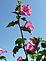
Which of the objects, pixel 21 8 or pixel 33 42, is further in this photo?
pixel 21 8

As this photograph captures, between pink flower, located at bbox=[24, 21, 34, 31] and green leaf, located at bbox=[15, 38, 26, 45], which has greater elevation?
pink flower, located at bbox=[24, 21, 34, 31]

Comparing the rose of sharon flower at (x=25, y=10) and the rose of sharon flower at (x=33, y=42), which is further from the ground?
the rose of sharon flower at (x=25, y=10)

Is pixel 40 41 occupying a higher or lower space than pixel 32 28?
lower

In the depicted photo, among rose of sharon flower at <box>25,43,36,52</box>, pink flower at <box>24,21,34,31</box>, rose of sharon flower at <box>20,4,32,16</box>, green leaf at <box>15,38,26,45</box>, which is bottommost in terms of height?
rose of sharon flower at <box>25,43,36,52</box>

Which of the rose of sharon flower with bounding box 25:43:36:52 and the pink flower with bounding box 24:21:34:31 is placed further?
the pink flower with bounding box 24:21:34:31

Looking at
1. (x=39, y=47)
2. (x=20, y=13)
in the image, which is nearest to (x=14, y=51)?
(x=39, y=47)

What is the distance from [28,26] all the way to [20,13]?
33cm

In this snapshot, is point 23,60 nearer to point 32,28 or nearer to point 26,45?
point 26,45

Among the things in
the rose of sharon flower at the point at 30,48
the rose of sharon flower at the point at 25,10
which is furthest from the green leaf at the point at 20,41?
the rose of sharon flower at the point at 25,10

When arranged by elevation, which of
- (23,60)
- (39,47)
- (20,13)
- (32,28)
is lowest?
(23,60)

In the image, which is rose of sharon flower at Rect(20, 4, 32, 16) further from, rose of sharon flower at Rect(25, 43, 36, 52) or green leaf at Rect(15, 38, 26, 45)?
rose of sharon flower at Rect(25, 43, 36, 52)

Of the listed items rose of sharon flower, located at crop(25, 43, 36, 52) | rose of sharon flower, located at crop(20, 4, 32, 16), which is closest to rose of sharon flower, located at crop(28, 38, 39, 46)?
rose of sharon flower, located at crop(25, 43, 36, 52)

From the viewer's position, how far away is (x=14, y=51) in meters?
3.31

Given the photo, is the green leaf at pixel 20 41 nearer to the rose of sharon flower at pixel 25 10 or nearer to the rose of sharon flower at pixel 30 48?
the rose of sharon flower at pixel 30 48
